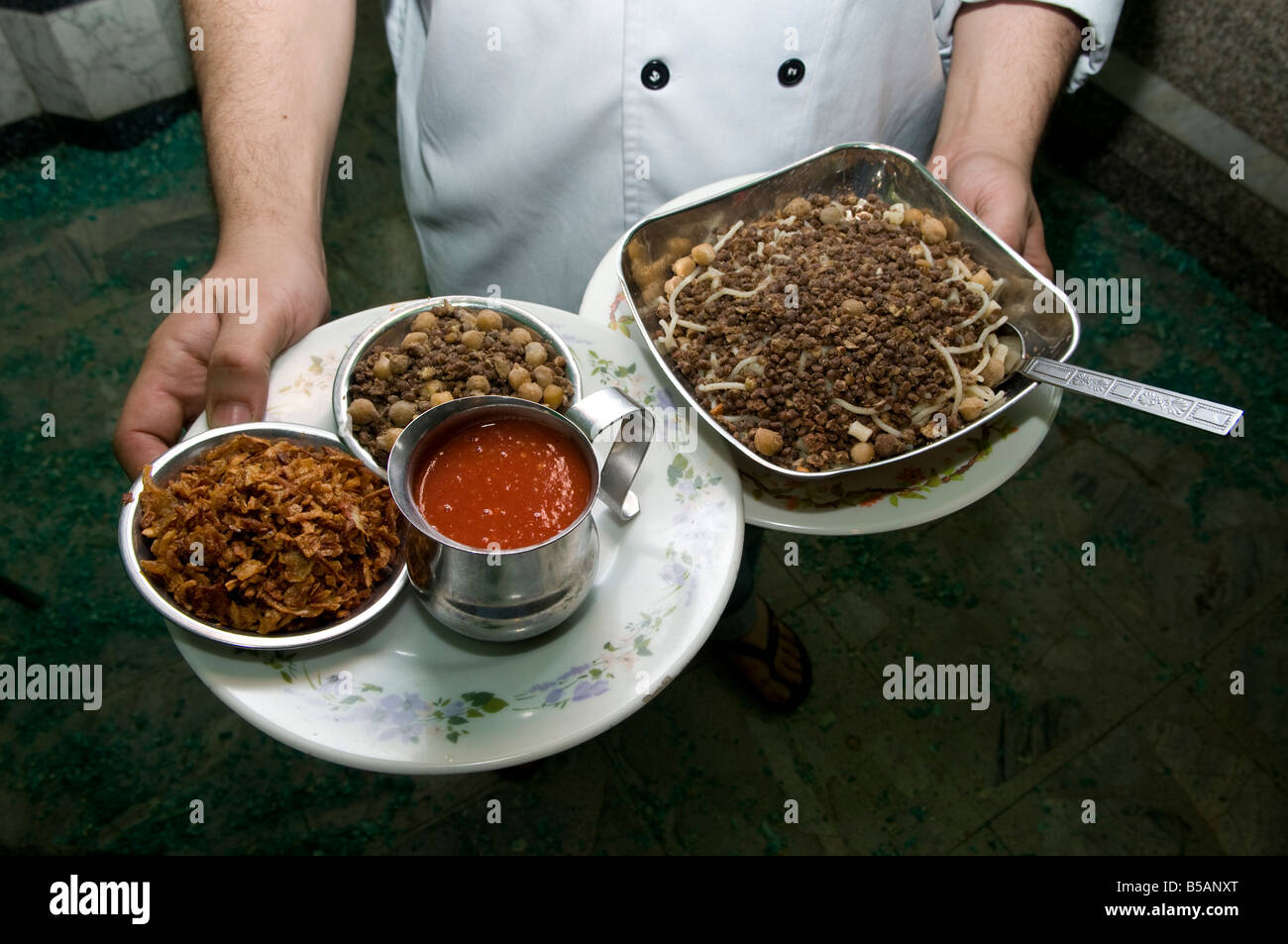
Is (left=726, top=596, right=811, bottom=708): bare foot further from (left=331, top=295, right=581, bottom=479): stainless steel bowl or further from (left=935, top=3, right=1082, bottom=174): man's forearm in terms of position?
(left=935, top=3, right=1082, bottom=174): man's forearm

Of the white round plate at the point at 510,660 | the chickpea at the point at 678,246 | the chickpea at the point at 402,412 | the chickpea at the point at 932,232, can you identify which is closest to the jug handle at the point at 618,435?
the white round plate at the point at 510,660

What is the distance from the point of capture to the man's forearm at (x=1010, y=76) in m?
1.86

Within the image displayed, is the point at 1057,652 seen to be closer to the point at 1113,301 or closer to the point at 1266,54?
the point at 1113,301

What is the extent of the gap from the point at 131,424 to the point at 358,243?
2.12 meters

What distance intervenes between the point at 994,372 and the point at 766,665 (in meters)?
1.18

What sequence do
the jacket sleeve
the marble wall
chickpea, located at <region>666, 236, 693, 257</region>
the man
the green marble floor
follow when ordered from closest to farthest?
the man < chickpea, located at <region>666, 236, 693, 257</region> < the jacket sleeve < the green marble floor < the marble wall

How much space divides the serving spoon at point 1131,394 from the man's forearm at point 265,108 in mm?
1388

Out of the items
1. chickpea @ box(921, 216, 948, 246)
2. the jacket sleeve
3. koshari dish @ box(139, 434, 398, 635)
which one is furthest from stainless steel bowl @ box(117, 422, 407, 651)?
the jacket sleeve

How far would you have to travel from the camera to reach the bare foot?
250 cm

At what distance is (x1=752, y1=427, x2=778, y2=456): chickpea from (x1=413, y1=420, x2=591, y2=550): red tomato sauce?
0.34m

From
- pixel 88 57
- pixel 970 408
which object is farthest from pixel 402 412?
pixel 88 57

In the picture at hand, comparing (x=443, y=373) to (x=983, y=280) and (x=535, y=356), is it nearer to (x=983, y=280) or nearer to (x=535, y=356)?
(x=535, y=356)

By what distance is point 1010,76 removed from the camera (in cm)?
186

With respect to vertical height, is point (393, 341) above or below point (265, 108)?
below
